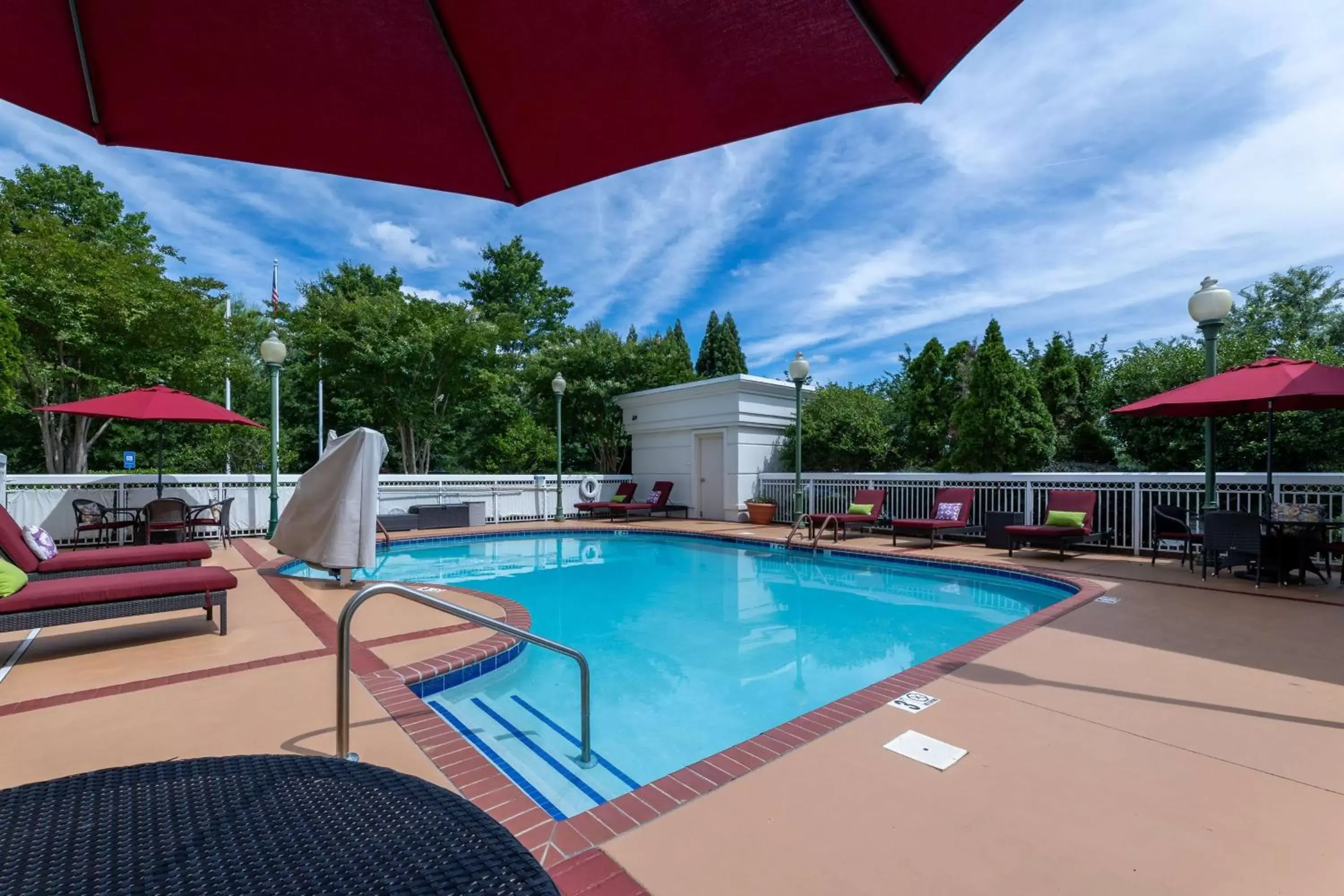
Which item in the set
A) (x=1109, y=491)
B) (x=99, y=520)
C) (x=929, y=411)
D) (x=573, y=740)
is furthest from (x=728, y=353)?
(x=573, y=740)

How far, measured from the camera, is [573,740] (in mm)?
3479

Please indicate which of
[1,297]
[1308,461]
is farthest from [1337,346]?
[1,297]

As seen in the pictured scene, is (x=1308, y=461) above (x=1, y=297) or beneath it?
beneath

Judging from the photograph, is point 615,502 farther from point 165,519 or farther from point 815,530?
point 165,519

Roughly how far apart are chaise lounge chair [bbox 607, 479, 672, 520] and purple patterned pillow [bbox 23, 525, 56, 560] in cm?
1010

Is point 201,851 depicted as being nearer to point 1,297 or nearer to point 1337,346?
point 1,297

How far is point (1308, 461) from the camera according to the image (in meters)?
9.64

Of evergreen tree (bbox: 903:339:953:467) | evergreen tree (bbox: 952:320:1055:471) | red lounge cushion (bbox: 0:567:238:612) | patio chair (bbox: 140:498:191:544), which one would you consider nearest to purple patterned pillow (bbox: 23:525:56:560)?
red lounge cushion (bbox: 0:567:238:612)

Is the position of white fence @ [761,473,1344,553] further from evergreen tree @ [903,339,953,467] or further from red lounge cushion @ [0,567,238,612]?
red lounge cushion @ [0,567,238,612]

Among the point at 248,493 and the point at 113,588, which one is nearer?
the point at 113,588

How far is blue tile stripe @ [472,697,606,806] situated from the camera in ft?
9.54

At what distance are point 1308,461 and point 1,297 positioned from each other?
20.3 m

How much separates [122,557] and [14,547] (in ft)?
2.49

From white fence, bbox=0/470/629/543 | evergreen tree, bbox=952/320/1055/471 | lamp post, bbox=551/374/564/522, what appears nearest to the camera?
white fence, bbox=0/470/629/543
